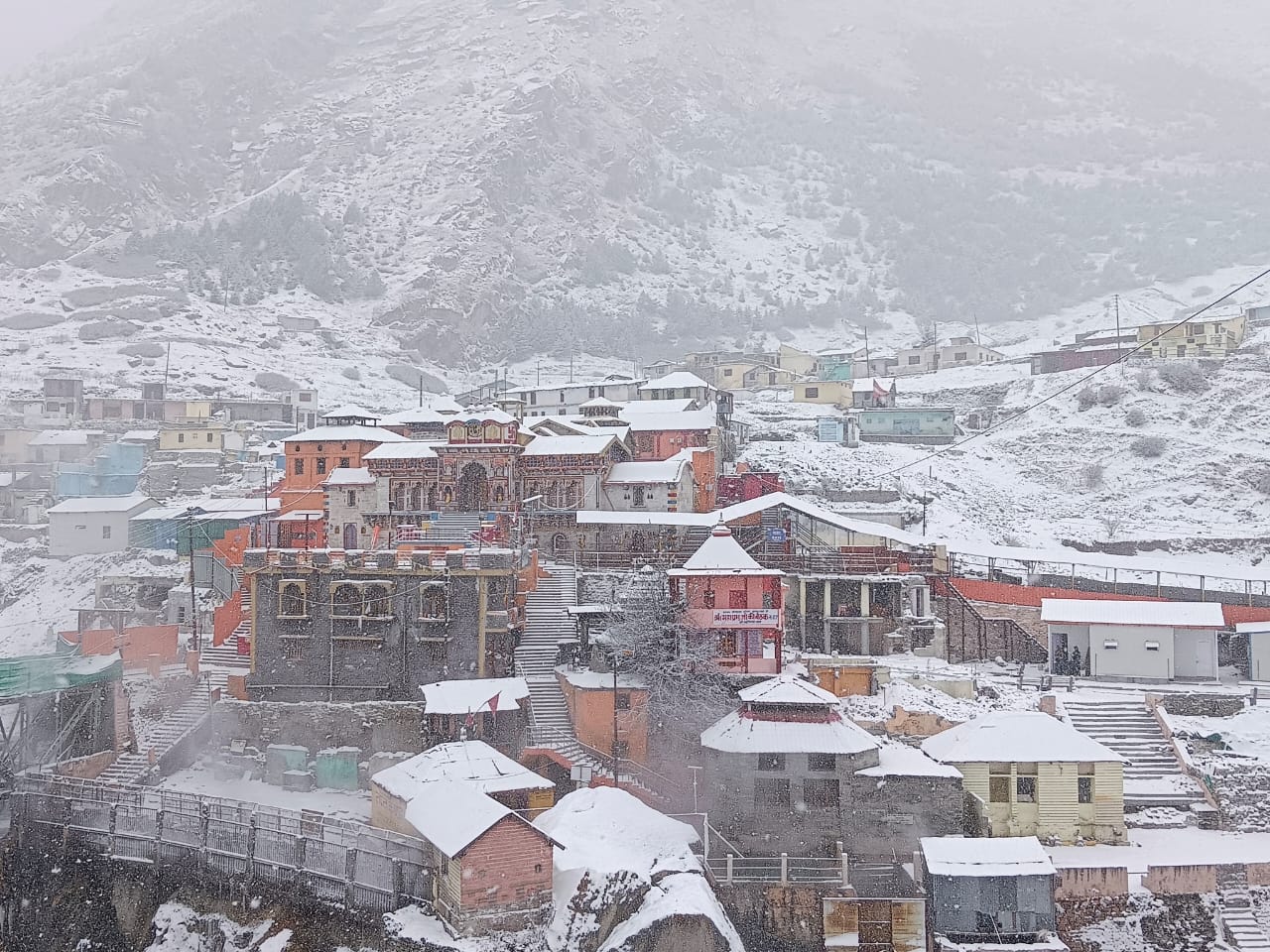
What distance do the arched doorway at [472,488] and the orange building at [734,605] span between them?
1391 cm

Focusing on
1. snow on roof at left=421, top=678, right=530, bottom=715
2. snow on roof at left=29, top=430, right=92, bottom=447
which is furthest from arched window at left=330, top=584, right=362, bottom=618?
snow on roof at left=29, top=430, right=92, bottom=447

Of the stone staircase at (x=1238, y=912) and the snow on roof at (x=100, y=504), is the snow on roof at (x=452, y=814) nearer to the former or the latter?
the stone staircase at (x=1238, y=912)

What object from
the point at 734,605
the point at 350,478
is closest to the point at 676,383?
the point at 350,478

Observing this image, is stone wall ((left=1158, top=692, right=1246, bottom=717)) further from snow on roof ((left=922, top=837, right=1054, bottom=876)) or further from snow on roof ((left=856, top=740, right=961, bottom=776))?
snow on roof ((left=922, top=837, right=1054, bottom=876))

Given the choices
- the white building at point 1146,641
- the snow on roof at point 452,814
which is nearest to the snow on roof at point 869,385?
the white building at point 1146,641

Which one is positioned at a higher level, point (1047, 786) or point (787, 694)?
point (787, 694)

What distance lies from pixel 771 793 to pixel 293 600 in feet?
51.3

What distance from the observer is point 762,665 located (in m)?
32.1

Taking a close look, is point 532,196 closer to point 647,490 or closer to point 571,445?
point 571,445

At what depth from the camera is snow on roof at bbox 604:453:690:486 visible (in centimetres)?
4578

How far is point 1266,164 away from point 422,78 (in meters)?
142

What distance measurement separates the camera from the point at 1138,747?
30672 millimetres

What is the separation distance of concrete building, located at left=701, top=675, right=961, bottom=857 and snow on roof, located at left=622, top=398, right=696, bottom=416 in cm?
3339

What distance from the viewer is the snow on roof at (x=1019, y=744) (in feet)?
88.4
